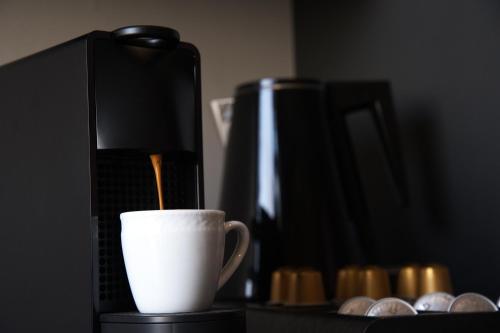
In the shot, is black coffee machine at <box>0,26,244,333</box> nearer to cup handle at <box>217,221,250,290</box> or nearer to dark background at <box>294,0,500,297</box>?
cup handle at <box>217,221,250,290</box>

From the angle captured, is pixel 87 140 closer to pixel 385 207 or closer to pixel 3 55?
pixel 3 55

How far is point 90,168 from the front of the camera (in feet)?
2.14

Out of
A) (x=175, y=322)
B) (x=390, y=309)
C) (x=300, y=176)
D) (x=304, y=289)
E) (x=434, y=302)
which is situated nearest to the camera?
(x=175, y=322)

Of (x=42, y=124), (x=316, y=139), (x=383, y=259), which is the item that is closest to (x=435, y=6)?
(x=316, y=139)

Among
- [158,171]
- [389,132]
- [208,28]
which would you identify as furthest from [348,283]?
[208,28]

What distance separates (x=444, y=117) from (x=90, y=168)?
69cm

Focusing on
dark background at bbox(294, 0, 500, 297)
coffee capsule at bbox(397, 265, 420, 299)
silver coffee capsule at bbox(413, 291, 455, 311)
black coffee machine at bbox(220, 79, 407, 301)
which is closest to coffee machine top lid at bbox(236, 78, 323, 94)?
black coffee machine at bbox(220, 79, 407, 301)

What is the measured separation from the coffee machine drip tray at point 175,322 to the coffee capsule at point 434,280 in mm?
431

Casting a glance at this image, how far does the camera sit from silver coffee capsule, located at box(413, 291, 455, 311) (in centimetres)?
85

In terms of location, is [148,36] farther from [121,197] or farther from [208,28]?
[208,28]

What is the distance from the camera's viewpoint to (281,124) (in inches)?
45.3

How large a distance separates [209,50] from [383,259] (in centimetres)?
43

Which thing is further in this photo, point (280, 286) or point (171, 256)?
point (280, 286)

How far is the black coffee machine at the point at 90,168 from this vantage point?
654 mm
